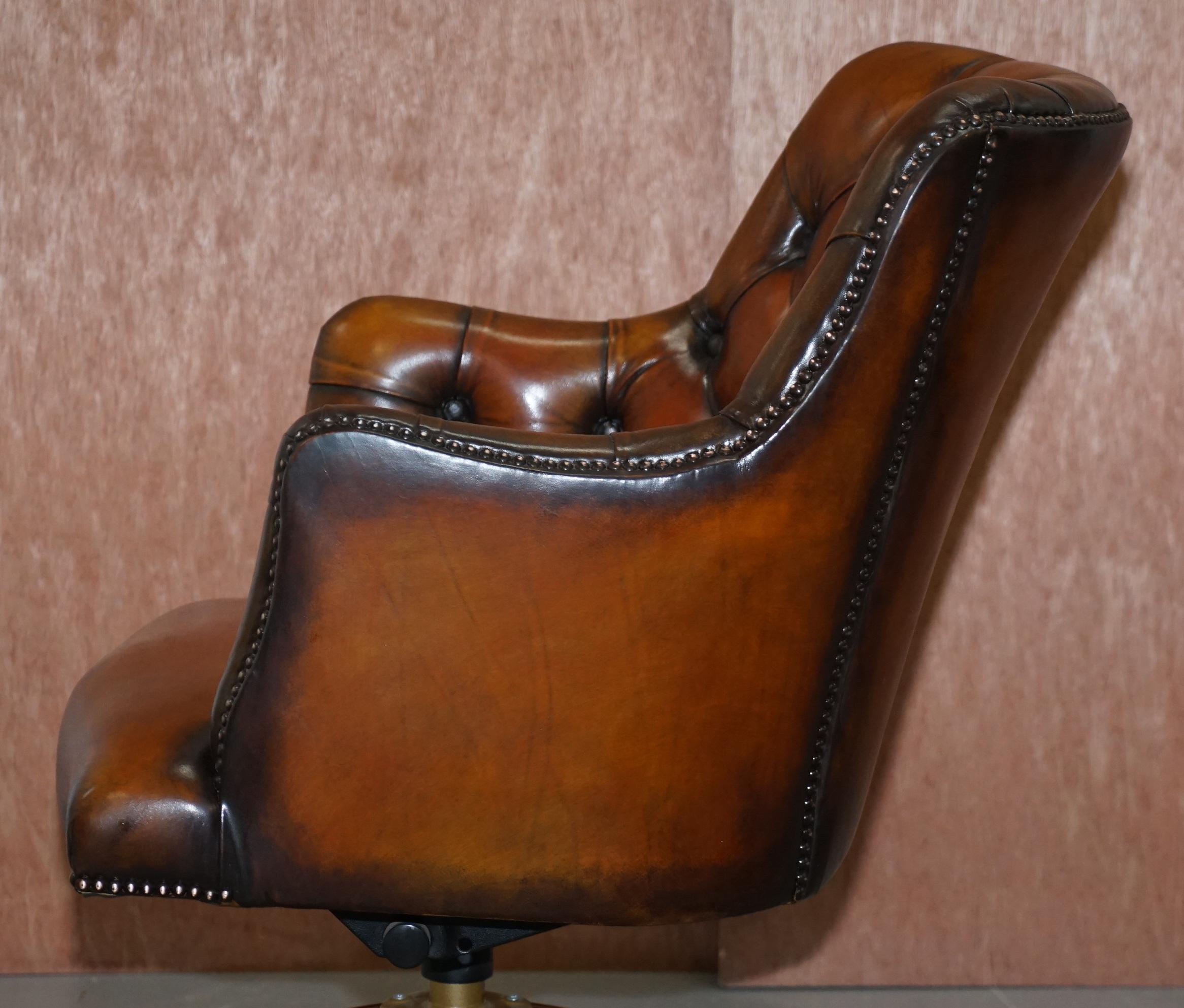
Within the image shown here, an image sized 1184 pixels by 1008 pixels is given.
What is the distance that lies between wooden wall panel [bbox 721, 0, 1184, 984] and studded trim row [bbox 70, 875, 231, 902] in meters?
0.89

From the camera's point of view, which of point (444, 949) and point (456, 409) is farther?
point (456, 409)

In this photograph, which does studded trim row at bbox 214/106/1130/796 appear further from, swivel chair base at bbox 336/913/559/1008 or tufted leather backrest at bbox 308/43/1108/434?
tufted leather backrest at bbox 308/43/1108/434

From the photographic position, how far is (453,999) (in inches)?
37.3

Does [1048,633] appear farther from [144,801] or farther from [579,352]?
[144,801]

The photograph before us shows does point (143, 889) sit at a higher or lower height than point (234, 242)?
lower

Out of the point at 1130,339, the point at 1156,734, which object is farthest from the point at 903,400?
the point at 1156,734

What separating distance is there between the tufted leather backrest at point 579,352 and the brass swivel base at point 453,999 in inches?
21.7

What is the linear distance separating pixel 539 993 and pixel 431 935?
713 mm

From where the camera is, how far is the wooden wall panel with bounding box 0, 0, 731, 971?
1.60 metres

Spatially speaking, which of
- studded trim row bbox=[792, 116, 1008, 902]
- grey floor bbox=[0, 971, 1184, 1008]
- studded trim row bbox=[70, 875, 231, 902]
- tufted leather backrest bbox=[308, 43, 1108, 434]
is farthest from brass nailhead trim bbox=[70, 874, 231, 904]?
grey floor bbox=[0, 971, 1184, 1008]

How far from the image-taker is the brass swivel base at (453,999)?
3.11 feet

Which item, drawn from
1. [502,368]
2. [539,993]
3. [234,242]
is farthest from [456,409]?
[539,993]

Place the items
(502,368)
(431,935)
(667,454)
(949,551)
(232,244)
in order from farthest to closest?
A: (232,244), (949,551), (502,368), (431,935), (667,454)

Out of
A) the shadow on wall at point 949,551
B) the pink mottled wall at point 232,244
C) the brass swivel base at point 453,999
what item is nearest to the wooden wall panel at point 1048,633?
the shadow on wall at point 949,551
